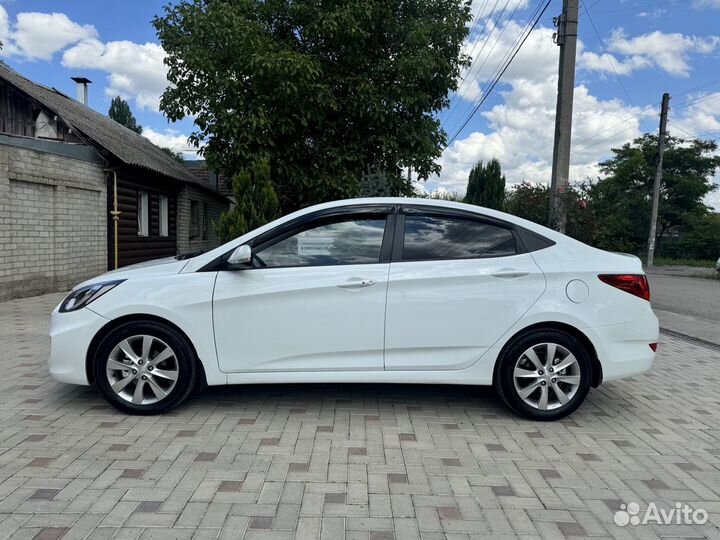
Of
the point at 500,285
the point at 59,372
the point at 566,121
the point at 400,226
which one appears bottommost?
the point at 59,372

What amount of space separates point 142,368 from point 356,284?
1684mm

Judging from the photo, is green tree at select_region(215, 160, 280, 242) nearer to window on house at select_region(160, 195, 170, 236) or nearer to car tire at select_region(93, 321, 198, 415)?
car tire at select_region(93, 321, 198, 415)

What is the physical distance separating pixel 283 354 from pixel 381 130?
10.1m

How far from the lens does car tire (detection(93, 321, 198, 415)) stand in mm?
3717

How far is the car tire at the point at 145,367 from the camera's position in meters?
3.72

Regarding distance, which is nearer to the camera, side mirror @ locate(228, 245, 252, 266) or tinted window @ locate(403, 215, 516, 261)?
side mirror @ locate(228, 245, 252, 266)

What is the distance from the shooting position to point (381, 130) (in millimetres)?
12859

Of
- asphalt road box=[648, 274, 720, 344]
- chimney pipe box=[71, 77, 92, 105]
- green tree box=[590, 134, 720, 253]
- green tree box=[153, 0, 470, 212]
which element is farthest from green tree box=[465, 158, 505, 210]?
chimney pipe box=[71, 77, 92, 105]

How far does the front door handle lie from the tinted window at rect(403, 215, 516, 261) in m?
0.35

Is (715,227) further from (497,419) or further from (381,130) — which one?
(497,419)

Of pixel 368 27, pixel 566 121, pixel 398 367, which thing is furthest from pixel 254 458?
pixel 368 27

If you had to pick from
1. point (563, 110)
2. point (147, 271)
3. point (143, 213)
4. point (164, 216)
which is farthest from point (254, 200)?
point (164, 216)

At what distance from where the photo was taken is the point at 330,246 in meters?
3.89

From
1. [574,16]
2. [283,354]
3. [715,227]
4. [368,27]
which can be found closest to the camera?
[283,354]
